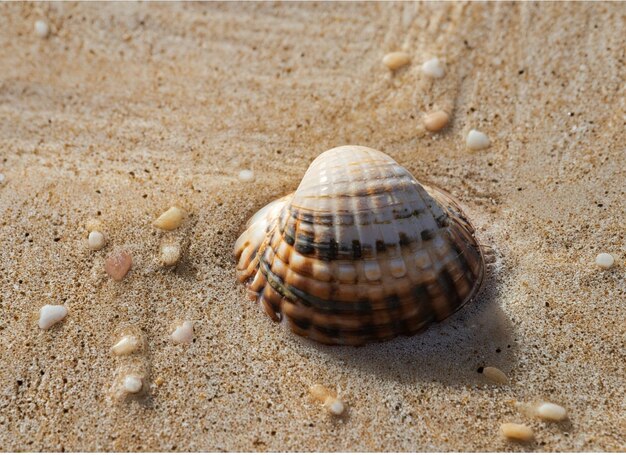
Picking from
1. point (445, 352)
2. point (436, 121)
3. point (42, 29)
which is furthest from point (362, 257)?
point (42, 29)

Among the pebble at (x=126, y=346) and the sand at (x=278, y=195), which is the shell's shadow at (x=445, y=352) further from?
the pebble at (x=126, y=346)

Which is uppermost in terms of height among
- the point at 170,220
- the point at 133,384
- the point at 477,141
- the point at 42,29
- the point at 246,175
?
the point at 42,29

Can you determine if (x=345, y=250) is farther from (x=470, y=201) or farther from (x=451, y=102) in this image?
(x=451, y=102)

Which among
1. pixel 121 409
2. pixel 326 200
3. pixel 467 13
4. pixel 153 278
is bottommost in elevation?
pixel 121 409

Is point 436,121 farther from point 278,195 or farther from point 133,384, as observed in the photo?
point 133,384

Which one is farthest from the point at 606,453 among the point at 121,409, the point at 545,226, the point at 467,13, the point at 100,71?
the point at 100,71
